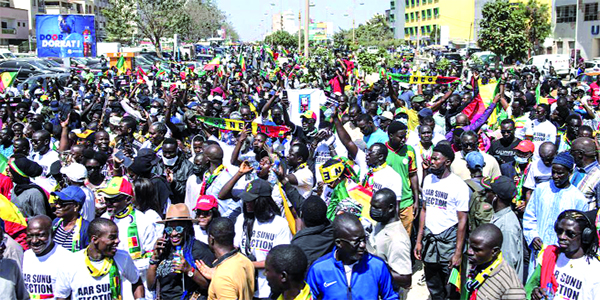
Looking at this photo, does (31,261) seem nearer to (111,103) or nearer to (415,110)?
(415,110)

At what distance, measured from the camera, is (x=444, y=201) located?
5.70m

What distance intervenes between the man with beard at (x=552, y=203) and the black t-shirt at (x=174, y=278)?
280cm

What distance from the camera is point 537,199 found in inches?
217

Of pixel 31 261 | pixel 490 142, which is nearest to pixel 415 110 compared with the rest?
pixel 490 142

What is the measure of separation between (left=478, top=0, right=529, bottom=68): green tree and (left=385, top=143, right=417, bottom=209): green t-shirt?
127 feet

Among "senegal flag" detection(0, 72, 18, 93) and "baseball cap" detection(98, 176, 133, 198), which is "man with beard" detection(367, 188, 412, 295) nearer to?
"baseball cap" detection(98, 176, 133, 198)

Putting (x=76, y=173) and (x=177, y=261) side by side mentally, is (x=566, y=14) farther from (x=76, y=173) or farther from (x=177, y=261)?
(x=177, y=261)

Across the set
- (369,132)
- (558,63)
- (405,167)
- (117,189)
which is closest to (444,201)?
(405,167)

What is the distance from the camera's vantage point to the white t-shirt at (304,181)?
19.8 feet

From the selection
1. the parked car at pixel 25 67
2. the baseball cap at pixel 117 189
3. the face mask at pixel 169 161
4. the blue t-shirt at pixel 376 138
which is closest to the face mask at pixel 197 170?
the face mask at pixel 169 161

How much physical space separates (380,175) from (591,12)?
154 feet

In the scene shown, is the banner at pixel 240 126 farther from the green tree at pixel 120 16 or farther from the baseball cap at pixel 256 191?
the green tree at pixel 120 16

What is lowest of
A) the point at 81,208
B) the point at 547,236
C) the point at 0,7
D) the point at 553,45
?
the point at 547,236

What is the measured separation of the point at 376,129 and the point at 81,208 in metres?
3.94
